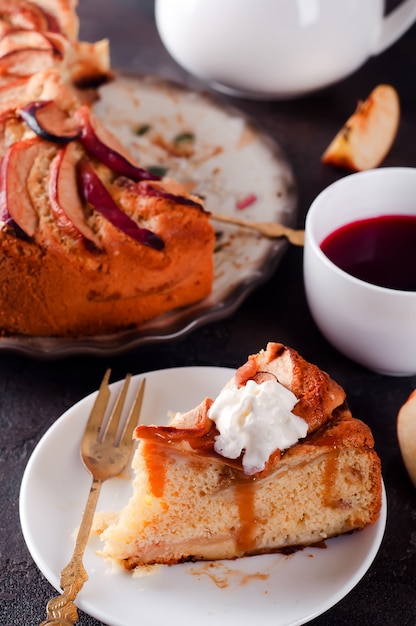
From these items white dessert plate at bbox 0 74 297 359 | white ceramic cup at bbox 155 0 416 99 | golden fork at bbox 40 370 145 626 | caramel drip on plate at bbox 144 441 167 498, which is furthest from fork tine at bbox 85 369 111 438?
white ceramic cup at bbox 155 0 416 99

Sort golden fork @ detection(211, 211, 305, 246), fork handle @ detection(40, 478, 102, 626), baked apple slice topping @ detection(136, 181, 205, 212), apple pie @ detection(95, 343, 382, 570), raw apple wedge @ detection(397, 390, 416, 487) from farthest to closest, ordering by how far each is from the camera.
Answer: golden fork @ detection(211, 211, 305, 246)
baked apple slice topping @ detection(136, 181, 205, 212)
raw apple wedge @ detection(397, 390, 416, 487)
apple pie @ detection(95, 343, 382, 570)
fork handle @ detection(40, 478, 102, 626)

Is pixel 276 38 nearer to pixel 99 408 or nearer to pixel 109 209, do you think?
pixel 109 209

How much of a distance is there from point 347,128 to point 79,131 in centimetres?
91

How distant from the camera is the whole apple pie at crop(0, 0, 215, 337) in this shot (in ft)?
6.54

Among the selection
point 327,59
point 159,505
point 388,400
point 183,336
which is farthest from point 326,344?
point 327,59

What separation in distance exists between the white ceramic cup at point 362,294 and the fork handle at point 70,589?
31.1 inches

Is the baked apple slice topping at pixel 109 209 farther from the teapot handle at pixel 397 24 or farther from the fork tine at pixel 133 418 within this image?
the teapot handle at pixel 397 24

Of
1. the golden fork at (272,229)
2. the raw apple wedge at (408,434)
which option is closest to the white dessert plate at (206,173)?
the golden fork at (272,229)

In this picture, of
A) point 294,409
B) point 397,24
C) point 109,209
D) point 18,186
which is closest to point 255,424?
point 294,409

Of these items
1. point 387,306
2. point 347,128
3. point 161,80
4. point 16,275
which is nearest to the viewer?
point 387,306

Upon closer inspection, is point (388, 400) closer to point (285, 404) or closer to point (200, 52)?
point (285, 404)

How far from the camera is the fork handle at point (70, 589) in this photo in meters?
1.46

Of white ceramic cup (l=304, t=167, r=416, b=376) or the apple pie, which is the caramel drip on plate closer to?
the apple pie

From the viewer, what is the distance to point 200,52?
275cm
